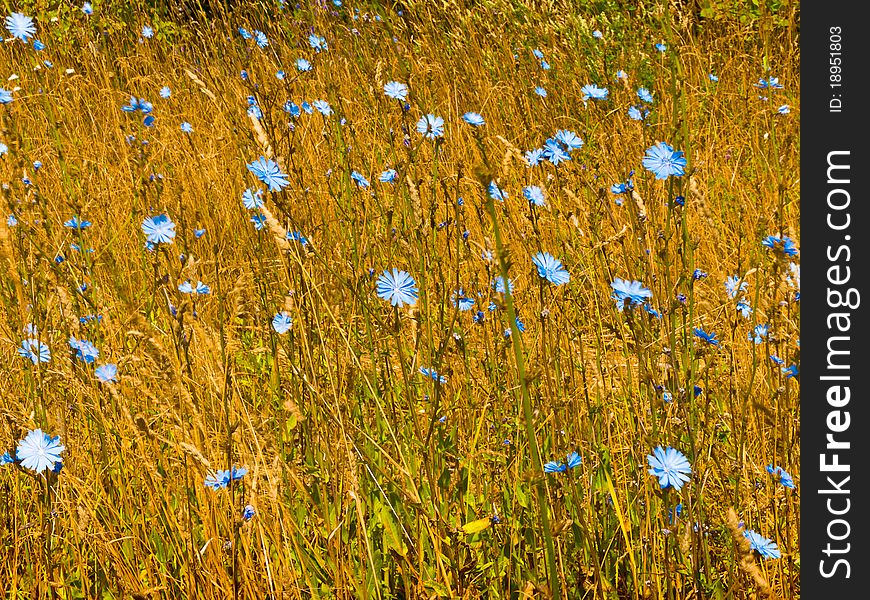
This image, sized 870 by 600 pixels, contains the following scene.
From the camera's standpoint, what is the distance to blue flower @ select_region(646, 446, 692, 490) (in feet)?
3.72

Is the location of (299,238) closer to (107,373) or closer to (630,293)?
(107,373)

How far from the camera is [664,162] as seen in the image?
Answer: 4.89ft

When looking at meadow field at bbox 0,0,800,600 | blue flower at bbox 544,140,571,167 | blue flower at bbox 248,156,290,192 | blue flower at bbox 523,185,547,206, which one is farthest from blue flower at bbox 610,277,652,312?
blue flower at bbox 248,156,290,192

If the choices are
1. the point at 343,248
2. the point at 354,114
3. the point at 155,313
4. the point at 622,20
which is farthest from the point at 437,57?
the point at 155,313

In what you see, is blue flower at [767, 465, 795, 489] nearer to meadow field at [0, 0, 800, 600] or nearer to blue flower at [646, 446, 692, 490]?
meadow field at [0, 0, 800, 600]

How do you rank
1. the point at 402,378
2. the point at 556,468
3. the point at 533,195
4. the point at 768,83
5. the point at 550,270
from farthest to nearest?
the point at 768,83, the point at 402,378, the point at 533,195, the point at 550,270, the point at 556,468

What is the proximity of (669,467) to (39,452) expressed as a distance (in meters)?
1.00

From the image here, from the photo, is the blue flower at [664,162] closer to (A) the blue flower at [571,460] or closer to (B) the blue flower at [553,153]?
(B) the blue flower at [553,153]

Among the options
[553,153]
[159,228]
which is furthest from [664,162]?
[159,228]

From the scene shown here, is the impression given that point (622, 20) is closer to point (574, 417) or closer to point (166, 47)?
point (166, 47)

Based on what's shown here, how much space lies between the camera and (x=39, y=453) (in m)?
1.23

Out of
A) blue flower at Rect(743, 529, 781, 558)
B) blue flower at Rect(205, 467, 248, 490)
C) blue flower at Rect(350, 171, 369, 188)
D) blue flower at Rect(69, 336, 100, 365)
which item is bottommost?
blue flower at Rect(743, 529, 781, 558)

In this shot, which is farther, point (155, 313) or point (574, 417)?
point (155, 313)

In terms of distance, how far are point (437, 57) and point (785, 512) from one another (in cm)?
314
